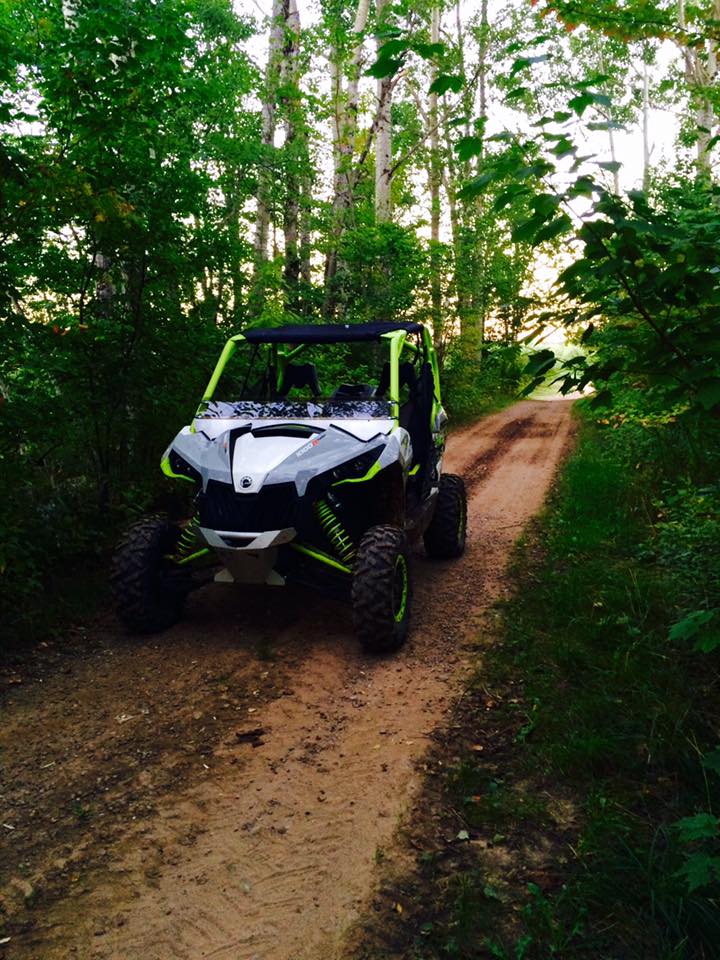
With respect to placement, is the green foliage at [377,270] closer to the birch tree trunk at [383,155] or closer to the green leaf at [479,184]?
the birch tree trunk at [383,155]

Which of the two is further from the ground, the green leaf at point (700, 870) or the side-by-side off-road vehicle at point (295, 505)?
the side-by-side off-road vehicle at point (295, 505)

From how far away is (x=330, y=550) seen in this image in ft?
15.6

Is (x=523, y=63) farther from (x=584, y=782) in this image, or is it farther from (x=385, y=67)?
(x=584, y=782)

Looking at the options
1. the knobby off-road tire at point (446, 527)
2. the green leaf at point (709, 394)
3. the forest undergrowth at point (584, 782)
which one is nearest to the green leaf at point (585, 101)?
the green leaf at point (709, 394)

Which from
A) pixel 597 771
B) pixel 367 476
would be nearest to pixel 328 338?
pixel 367 476

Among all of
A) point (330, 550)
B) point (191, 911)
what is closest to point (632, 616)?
point (330, 550)

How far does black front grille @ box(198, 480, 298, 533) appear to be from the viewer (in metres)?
4.36

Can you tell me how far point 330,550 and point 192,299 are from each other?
3484 mm

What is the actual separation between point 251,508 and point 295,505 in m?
0.29

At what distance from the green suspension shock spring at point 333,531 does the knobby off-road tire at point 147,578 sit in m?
1.17

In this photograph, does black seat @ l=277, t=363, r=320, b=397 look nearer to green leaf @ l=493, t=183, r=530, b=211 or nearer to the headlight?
the headlight

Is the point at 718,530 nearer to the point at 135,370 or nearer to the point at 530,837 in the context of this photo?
the point at 530,837

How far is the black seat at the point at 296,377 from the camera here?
6469 mm

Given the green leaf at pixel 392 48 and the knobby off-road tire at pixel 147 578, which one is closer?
the green leaf at pixel 392 48
